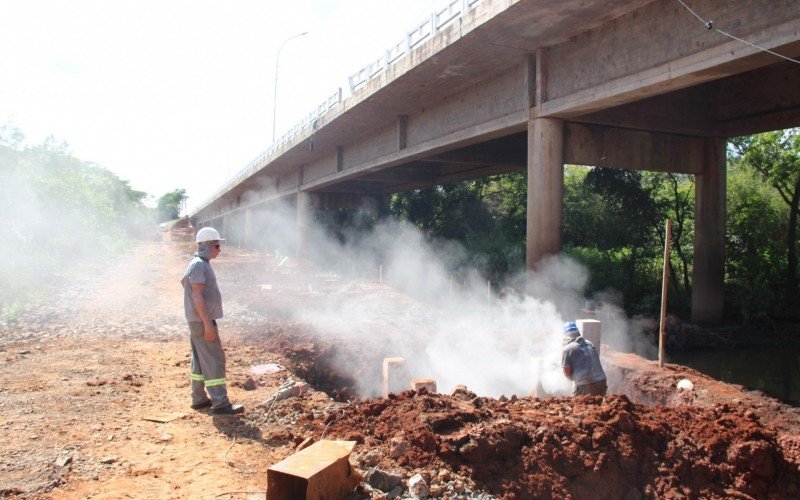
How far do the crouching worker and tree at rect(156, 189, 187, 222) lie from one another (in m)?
135

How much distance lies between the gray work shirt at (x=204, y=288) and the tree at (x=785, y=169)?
49.3 ft

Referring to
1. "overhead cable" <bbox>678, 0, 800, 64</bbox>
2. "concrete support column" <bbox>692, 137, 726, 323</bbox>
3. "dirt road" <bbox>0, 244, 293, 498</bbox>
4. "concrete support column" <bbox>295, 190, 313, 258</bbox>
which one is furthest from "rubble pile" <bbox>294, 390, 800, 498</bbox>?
"concrete support column" <bbox>295, 190, 313, 258</bbox>

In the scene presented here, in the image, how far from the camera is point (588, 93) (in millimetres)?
9344

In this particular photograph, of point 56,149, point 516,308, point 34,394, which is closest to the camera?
point 34,394

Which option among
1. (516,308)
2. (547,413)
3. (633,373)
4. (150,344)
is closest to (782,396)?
(633,373)

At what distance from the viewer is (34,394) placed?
233 inches

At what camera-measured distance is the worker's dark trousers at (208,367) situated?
5441 mm

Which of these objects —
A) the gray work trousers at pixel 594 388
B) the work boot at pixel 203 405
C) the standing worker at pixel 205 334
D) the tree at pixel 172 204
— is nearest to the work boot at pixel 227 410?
the standing worker at pixel 205 334

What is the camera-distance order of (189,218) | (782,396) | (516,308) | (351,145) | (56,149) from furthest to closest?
(189,218), (56,149), (351,145), (516,308), (782,396)

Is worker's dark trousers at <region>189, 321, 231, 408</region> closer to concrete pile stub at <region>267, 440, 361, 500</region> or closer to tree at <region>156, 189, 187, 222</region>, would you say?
concrete pile stub at <region>267, 440, 361, 500</region>

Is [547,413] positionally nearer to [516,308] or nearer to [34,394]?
[34,394]

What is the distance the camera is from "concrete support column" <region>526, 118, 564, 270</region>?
10.4 meters

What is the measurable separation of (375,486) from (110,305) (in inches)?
470

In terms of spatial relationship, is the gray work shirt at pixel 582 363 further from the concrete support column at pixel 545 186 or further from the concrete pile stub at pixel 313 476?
the concrete support column at pixel 545 186
